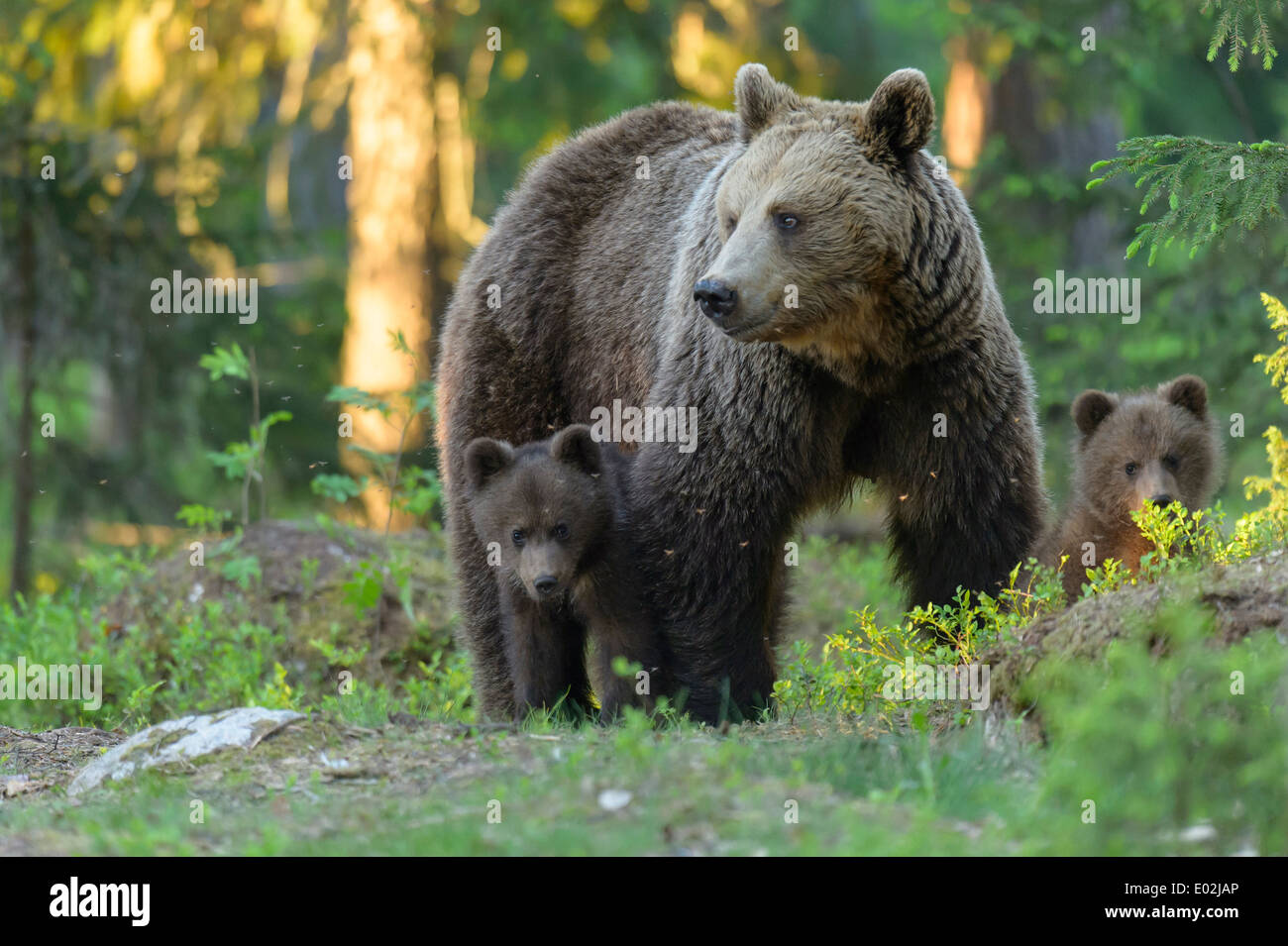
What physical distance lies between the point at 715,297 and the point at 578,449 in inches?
43.9

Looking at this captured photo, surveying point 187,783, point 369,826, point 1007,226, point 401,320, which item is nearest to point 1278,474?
point 369,826

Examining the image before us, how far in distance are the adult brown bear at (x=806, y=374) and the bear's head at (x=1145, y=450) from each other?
34 centimetres

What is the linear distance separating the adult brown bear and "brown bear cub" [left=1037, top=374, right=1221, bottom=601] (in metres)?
0.25

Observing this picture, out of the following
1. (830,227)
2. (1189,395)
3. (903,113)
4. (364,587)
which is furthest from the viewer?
(364,587)

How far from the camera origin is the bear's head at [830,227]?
6.12 meters

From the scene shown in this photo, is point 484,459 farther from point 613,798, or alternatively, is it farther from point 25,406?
point 25,406

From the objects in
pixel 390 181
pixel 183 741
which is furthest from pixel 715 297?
pixel 390 181

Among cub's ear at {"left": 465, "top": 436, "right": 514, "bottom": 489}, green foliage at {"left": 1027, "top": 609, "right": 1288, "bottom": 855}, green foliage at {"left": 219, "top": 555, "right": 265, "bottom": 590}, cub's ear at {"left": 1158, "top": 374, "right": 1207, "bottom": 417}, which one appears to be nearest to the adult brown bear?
cub's ear at {"left": 465, "top": 436, "right": 514, "bottom": 489}

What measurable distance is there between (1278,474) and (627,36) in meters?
11.2

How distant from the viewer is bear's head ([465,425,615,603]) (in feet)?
21.3

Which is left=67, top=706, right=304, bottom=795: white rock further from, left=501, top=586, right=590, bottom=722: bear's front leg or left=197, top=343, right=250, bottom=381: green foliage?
left=197, top=343, right=250, bottom=381: green foliage

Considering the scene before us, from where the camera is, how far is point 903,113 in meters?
6.36

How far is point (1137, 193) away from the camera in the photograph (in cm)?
1335
